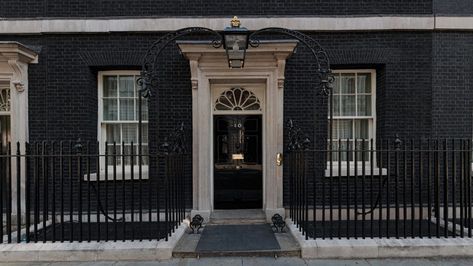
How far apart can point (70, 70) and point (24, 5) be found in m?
1.68

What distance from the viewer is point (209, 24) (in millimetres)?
7883

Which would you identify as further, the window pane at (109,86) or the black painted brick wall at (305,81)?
the window pane at (109,86)

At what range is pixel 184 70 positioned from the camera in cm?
796

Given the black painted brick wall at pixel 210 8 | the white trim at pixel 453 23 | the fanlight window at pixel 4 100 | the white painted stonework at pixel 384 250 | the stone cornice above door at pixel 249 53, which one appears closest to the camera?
the white painted stonework at pixel 384 250

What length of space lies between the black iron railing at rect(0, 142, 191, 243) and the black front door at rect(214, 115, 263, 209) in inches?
30.7

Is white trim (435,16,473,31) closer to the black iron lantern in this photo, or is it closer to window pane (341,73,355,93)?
window pane (341,73,355,93)

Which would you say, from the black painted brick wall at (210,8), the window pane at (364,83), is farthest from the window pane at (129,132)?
the window pane at (364,83)

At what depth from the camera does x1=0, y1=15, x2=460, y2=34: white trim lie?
7871 mm

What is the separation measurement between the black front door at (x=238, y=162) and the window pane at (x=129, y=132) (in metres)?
1.73

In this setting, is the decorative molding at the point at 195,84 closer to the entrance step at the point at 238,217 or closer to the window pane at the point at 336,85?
the entrance step at the point at 238,217

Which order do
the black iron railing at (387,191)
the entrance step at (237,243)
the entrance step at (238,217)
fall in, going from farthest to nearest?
the entrance step at (238,217) < the black iron railing at (387,191) < the entrance step at (237,243)

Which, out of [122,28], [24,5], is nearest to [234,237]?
[122,28]

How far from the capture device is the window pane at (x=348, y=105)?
8.28m

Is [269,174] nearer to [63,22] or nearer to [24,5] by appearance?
[63,22]
